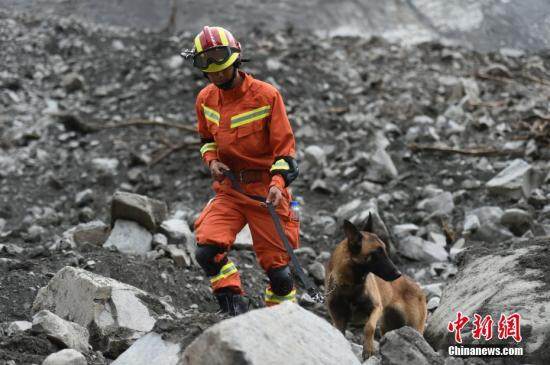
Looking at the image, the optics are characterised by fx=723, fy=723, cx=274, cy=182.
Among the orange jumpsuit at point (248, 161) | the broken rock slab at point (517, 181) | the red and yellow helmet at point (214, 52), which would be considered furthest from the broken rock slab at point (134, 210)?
the broken rock slab at point (517, 181)

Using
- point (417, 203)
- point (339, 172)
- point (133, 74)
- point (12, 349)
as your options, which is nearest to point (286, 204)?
point (12, 349)

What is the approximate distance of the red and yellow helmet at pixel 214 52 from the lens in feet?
14.9

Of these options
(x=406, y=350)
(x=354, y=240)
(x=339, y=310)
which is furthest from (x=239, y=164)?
(x=406, y=350)

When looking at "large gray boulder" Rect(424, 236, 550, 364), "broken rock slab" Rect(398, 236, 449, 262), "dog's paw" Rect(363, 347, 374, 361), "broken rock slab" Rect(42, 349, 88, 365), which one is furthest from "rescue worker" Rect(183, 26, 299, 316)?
"broken rock slab" Rect(398, 236, 449, 262)

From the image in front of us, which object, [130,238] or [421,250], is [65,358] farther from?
[421,250]

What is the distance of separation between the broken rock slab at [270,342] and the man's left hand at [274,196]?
1.22m

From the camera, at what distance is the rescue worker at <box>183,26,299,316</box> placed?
4605 millimetres

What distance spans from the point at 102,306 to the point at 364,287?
1.89 m

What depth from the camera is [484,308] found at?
4406 mm

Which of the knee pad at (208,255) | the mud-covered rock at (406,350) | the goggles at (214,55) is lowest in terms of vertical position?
the knee pad at (208,255)

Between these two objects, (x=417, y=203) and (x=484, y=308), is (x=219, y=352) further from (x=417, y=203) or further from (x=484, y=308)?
(x=417, y=203)

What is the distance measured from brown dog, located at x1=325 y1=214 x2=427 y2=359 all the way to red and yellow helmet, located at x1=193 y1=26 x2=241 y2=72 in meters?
1.42

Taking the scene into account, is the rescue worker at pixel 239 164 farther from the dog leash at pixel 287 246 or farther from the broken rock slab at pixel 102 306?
the broken rock slab at pixel 102 306

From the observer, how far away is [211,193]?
358 inches
